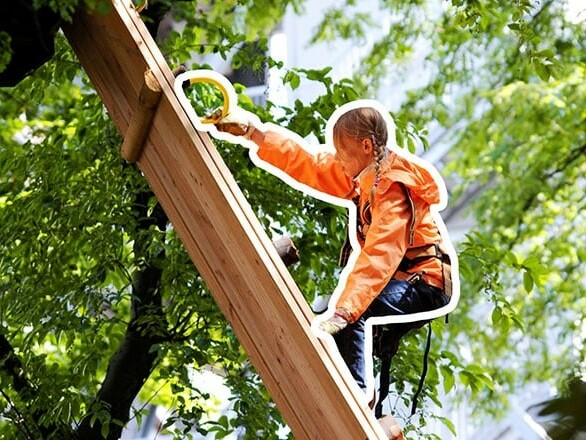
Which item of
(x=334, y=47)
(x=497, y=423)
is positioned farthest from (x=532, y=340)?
(x=334, y=47)

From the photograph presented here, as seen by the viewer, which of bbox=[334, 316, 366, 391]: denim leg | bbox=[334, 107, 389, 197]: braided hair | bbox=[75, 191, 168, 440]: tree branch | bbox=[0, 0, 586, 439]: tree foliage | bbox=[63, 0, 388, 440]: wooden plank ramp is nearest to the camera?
bbox=[63, 0, 388, 440]: wooden plank ramp

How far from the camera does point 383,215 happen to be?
7.54 ft

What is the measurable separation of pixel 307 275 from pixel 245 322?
4.09ft

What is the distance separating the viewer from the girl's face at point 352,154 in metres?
2.37

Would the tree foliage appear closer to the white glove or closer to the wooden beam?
the wooden beam

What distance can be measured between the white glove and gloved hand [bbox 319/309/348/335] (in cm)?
48

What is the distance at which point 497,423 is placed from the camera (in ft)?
18.4

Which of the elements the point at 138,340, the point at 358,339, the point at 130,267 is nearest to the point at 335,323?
the point at 358,339

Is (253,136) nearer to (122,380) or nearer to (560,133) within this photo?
(122,380)

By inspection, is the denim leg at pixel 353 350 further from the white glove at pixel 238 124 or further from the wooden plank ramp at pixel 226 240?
the white glove at pixel 238 124

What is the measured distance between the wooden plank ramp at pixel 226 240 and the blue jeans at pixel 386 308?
12 cm

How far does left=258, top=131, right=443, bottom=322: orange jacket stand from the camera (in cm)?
228

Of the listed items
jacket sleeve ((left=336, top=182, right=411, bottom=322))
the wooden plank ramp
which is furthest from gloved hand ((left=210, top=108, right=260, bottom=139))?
jacket sleeve ((left=336, top=182, right=411, bottom=322))

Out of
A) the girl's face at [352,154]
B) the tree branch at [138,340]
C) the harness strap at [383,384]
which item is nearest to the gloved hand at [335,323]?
the harness strap at [383,384]
